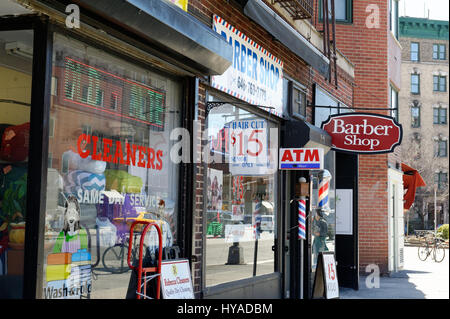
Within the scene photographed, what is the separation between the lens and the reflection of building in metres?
53.1

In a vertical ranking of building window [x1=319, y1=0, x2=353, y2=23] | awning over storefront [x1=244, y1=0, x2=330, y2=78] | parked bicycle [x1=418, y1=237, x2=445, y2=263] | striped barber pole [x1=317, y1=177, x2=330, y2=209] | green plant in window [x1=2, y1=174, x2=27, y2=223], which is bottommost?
parked bicycle [x1=418, y1=237, x2=445, y2=263]

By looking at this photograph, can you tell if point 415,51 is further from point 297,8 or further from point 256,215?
point 256,215

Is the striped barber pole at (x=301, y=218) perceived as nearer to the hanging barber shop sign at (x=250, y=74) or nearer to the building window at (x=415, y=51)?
the hanging barber shop sign at (x=250, y=74)

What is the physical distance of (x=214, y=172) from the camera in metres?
8.01

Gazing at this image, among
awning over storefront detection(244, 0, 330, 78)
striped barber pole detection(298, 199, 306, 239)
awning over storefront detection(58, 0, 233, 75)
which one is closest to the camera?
awning over storefront detection(58, 0, 233, 75)

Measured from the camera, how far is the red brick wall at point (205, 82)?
290 inches

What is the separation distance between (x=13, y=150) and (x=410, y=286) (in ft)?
37.0

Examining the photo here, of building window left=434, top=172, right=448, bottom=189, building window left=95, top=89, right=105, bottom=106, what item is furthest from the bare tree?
building window left=95, top=89, right=105, bottom=106

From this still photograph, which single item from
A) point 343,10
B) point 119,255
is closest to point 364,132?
point 343,10

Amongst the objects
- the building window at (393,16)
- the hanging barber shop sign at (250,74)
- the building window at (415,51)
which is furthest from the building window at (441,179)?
the hanging barber shop sign at (250,74)

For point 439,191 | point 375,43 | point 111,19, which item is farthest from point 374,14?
point 439,191

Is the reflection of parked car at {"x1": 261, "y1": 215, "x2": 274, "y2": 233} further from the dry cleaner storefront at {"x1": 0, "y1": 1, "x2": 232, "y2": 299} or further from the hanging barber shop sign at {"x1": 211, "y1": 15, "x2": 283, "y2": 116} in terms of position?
the dry cleaner storefront at {"x1": 0, "y1": 1, "x2": 232, "y2": 299}

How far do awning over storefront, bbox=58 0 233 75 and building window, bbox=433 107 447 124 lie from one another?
51673 mm
